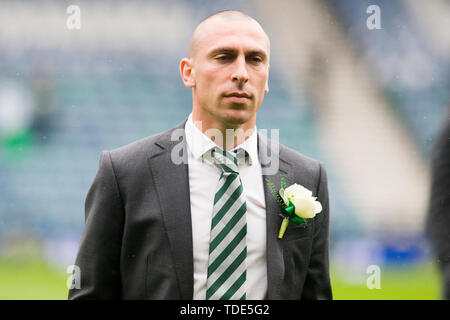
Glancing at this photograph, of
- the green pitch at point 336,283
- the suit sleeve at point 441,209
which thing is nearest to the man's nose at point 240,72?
the suit sleeve at point 441,209

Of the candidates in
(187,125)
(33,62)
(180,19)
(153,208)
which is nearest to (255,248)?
(153,208)

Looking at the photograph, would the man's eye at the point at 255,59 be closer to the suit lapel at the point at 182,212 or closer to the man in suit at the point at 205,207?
the man in suit at the point at 205,207

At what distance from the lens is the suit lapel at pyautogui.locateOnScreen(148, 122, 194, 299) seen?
64.0 inches

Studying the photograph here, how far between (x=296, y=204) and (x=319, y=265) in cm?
31

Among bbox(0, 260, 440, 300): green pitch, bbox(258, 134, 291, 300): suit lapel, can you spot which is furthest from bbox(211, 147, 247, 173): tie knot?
bbox(0, 260, 440, 300): green pitch

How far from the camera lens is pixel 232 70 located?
5.59 ft

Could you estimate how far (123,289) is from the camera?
1718 millimetres

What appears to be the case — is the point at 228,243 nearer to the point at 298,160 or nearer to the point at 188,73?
the point at 298,160

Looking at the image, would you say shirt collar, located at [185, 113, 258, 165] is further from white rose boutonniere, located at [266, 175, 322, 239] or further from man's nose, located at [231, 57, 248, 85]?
man's nose, located at [231, 57, 248, 85]

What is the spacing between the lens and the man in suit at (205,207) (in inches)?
65.1

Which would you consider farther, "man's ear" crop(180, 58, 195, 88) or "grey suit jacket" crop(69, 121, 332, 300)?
"man's ear" crop(180, 58, 195, 88)

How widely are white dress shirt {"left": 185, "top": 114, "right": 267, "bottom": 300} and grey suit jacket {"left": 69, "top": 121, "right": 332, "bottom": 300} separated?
0.09 ft
